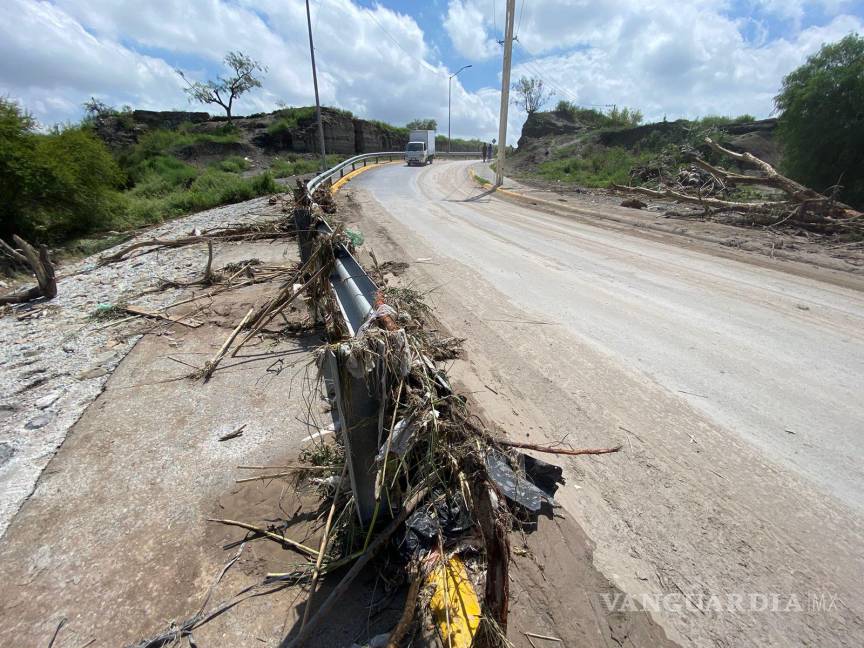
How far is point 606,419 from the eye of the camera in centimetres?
316

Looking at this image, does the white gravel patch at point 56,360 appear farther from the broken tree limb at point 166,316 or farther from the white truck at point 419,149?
the white truck at point 419,149

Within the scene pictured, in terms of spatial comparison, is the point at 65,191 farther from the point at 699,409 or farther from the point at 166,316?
the point at 699,409

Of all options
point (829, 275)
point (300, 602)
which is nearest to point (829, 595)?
point (300, 602)

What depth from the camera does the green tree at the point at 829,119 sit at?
11789mm

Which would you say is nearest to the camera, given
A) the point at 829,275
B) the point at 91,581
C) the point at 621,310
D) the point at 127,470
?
the point at 91,581

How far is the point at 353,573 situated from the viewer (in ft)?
5.67

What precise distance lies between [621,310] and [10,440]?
19.6 feet

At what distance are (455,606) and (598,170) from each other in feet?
91.5

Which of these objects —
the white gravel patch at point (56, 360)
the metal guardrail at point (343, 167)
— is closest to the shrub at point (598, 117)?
the metal guardrail at point (343, 167)

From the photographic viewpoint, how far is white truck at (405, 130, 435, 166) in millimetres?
36594

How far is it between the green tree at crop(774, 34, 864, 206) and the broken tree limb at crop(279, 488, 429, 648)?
52.6 feet

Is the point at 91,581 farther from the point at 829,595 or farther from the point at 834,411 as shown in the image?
the point at 834,411

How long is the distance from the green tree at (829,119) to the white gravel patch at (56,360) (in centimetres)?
1723

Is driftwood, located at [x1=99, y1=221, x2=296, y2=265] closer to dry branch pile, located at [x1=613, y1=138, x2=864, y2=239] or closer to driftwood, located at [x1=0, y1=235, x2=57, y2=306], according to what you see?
driftwood, located at [x1=0, y1=235, x2=57, y2=306]
